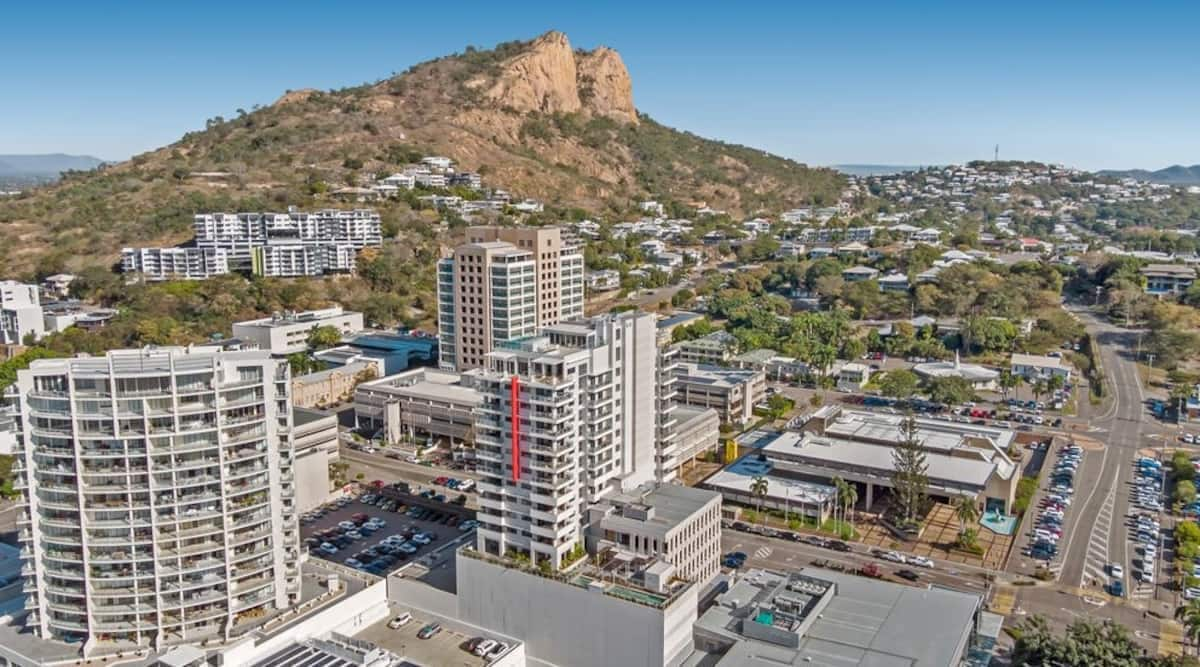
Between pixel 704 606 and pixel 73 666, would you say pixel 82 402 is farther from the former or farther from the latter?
pixel 704 606

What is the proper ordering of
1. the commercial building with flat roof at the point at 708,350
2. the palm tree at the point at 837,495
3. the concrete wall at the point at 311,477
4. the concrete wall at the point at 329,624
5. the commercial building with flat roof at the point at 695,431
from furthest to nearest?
the commercial building with flat roof at the point at 708,350
the commercial building with flat roof at the point at 695,431
the concrete wall at the point at 311,477
the palm tree at the point at 837,495
the concrete wall at the point at 329,624

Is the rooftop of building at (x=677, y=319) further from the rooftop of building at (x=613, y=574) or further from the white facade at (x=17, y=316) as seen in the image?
the white facade at (x=17, y=316)

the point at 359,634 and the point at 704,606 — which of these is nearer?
the point at 359,634

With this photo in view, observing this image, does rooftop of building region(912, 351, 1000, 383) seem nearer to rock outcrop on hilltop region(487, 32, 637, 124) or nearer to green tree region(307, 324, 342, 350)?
green tree region(307, 324, 342, 350)

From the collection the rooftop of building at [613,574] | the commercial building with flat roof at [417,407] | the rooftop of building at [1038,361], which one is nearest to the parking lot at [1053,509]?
the rooftop of building at [1038,361]

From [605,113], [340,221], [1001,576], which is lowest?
[1001,576]

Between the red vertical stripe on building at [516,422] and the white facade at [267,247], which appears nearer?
the red vertical stripe on building at [516,422]

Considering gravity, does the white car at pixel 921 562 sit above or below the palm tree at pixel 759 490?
below

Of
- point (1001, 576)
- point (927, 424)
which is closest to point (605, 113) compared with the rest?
point (927, 424)
